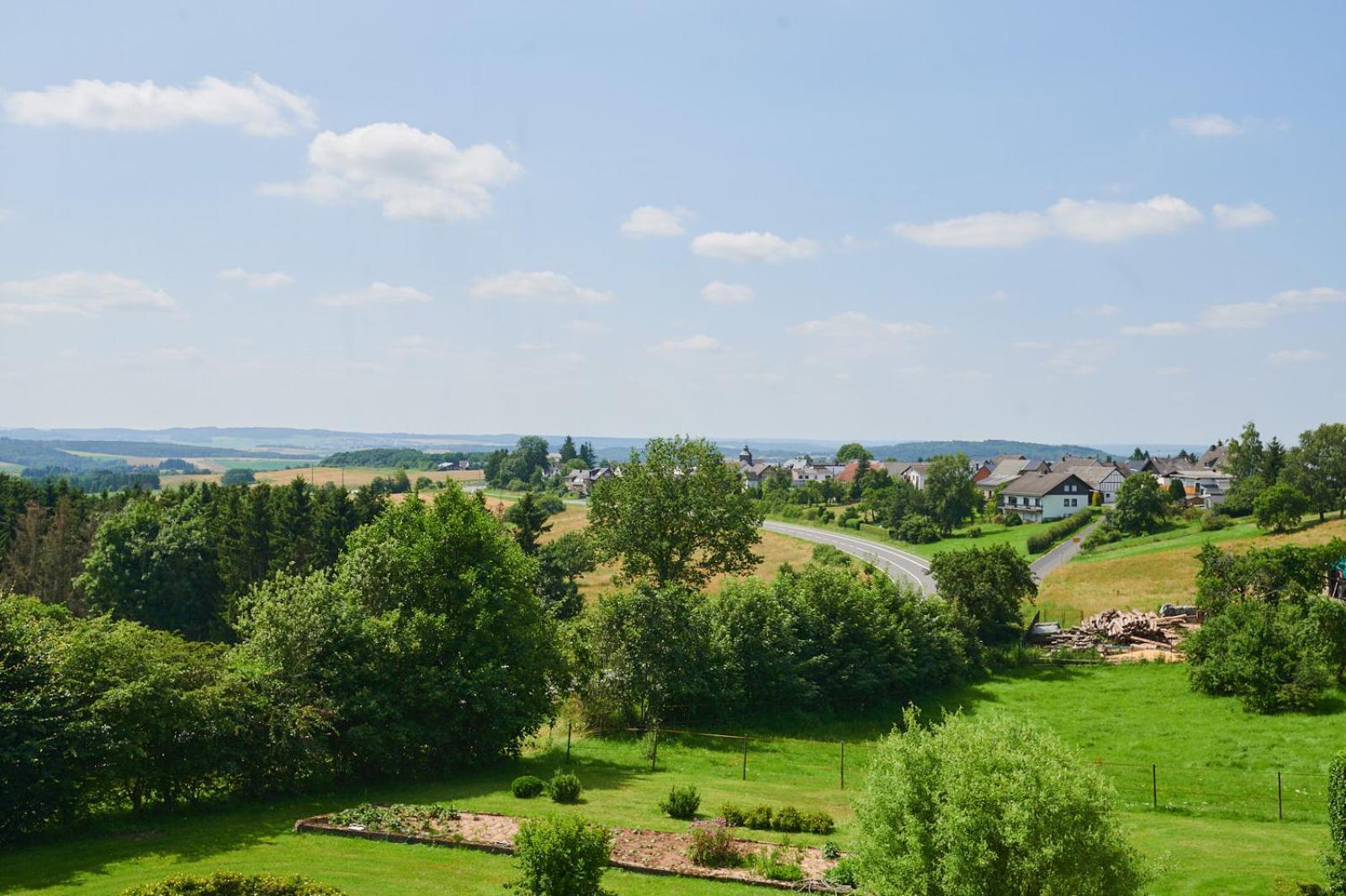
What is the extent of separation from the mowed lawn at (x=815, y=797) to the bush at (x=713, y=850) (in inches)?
40.6

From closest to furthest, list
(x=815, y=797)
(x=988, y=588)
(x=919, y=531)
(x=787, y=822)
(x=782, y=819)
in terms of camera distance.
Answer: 1. (x=787, y=822)
2. (x=782, y=819)
3. (x=815, y=797)
4. (x=988, y=588)
5. (x=919, y=531)

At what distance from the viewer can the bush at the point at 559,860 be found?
18719mm

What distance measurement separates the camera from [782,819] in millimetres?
26531

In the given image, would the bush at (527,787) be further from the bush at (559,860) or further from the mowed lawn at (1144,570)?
the mowed lawn at (1144,570)

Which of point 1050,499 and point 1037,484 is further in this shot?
point 1037,484

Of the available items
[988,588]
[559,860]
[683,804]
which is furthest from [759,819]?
[988,588]

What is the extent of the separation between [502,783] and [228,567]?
4008 centimetres

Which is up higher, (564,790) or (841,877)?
(841,877)

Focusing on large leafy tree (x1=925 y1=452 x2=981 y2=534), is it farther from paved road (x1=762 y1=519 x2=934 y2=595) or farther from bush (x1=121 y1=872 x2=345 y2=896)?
bush (x1=121 y1=872 x2=345 y2=896)

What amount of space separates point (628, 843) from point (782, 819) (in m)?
4.76

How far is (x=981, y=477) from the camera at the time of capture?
186m

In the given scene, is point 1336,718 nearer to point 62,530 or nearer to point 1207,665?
point 1207,665

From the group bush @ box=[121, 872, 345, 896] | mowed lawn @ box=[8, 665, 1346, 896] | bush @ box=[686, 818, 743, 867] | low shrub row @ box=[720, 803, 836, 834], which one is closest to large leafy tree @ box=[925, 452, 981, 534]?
mowed lawn @ box=[8, 665, 1346, 896]

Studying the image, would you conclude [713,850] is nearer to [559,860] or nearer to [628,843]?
[628,843]
